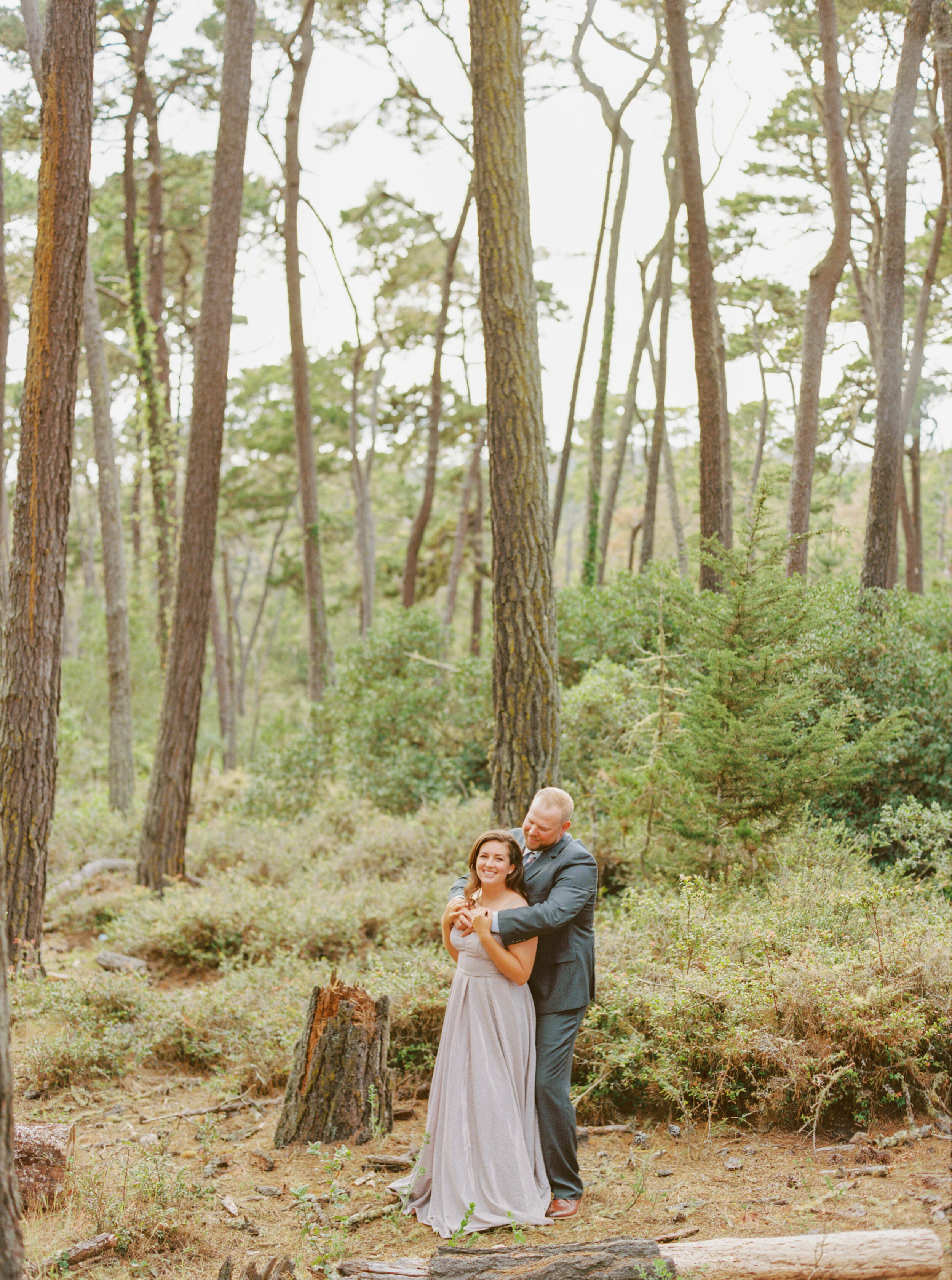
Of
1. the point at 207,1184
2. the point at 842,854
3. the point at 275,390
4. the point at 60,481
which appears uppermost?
the point at 275,390

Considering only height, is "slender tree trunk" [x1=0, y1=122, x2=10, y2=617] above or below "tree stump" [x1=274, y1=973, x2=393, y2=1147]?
above

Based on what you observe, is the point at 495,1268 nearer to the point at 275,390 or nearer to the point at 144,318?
the point at 144,318

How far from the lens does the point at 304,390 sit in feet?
54.2

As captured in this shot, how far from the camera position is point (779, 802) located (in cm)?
715

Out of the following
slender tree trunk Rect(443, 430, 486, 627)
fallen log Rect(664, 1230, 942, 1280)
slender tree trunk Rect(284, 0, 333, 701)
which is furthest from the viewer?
slender tree trunk Rect(443, 430, 486, 627)

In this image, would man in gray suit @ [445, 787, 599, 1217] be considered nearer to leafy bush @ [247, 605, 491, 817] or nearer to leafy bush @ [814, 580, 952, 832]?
leafy bush @ [814, 580, 952, 832]

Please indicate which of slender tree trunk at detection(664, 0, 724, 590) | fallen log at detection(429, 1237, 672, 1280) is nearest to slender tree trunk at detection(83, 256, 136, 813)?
slender tree trunk at detection(664, 0, 724, 590)

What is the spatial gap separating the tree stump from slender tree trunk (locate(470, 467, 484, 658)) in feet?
61.7

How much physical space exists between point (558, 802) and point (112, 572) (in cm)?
1161

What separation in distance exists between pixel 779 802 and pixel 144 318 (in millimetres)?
13036

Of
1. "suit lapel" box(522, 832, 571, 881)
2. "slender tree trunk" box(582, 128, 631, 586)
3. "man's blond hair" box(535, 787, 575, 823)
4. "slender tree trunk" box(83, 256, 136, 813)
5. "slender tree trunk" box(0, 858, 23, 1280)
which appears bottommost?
"slender tree trunk" box(0, 858, 23, 1280)

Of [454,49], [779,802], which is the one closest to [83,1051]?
[779,802]

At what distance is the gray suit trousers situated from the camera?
4461mm

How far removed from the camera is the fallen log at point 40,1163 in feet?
Result: 14.4
